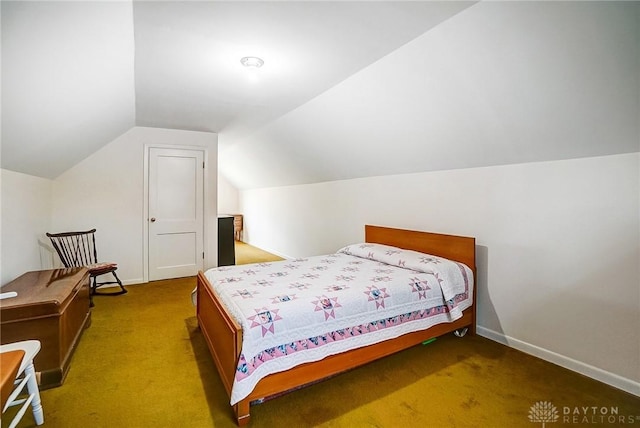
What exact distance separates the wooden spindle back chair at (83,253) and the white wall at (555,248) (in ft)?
11.5

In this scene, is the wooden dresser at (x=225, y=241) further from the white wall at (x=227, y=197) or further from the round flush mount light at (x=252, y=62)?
the white wall at (x=227, y=197)

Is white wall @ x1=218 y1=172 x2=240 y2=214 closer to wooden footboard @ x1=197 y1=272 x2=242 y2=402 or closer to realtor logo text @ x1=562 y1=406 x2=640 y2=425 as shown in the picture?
wooden footboard @ x1=197 y1=272 x2=242 y2=402

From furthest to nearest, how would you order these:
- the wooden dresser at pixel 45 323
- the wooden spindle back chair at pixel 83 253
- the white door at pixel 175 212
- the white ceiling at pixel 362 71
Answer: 1. the white door at pixel 175 212
2. the wooden spindle back chair at pixel 83 253
3. the wooden dresser at pixel 45 323
4. the white ceiling at pixel 362 71

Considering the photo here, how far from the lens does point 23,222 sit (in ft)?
9.88

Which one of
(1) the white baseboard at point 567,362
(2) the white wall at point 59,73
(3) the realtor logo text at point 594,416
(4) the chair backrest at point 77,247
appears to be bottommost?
(3) the realtor logo text at point 594,416

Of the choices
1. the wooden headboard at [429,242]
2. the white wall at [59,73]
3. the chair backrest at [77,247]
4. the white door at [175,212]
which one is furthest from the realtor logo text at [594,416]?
the chair backrest at [77,247]

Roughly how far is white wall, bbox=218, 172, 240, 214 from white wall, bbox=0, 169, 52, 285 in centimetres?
469

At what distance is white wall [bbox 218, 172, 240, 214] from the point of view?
27.8 ft

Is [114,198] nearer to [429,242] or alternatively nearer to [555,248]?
[429,242]

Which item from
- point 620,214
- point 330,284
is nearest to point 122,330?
point 330,284

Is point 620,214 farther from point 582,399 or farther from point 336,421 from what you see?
point 336,421

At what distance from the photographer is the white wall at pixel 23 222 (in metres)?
2.60

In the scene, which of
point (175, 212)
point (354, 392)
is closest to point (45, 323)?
point (354, 392)

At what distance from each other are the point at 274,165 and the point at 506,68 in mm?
3963
